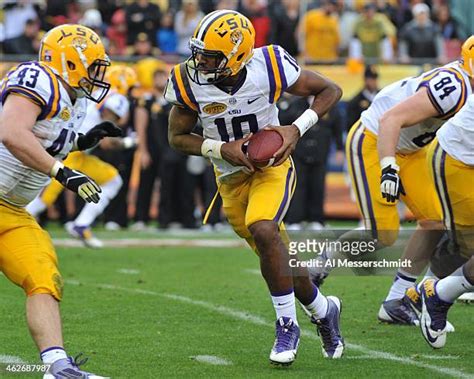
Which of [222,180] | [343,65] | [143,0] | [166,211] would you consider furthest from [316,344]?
[143,0]

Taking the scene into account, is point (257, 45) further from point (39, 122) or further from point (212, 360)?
point (39, 122)

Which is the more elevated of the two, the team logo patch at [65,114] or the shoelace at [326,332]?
the team logo patch at [65,114]

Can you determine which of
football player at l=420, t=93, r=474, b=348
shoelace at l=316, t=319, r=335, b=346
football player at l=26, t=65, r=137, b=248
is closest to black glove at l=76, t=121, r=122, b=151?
shoelace at l=316, t=319, r=335, b=346

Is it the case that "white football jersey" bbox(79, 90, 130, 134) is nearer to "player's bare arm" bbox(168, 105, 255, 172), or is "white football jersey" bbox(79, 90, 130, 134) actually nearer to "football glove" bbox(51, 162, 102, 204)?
"player's bare arm" bbox(168, 105, 255, 172)

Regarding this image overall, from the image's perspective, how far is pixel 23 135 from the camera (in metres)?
4.31

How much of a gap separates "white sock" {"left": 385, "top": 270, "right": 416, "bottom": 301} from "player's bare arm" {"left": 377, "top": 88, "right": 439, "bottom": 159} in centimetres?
108

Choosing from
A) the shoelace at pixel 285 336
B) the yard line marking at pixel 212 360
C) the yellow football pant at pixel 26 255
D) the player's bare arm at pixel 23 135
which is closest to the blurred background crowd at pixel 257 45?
the yard line marking at pixel 212 360

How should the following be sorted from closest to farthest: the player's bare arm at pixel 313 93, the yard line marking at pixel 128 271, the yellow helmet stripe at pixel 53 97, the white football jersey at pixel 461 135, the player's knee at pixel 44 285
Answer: the player's knee at pixel 44 285 < the yellow helmet stripe at pixel 53 97 < the player's bare arm at pixel 313 93 < the white football jersey at pixel 461 135 < the yard line marking at pixel 128 271

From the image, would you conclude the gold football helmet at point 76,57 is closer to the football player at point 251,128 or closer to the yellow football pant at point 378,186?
the football player at point 251,128

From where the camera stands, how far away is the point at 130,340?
5496 mm

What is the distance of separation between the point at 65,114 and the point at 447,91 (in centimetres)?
191

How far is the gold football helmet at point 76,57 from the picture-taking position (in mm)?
4707

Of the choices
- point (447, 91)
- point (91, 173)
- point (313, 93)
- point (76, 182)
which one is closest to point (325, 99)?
point (313, 93)

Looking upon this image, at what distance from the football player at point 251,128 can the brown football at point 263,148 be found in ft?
0.10
